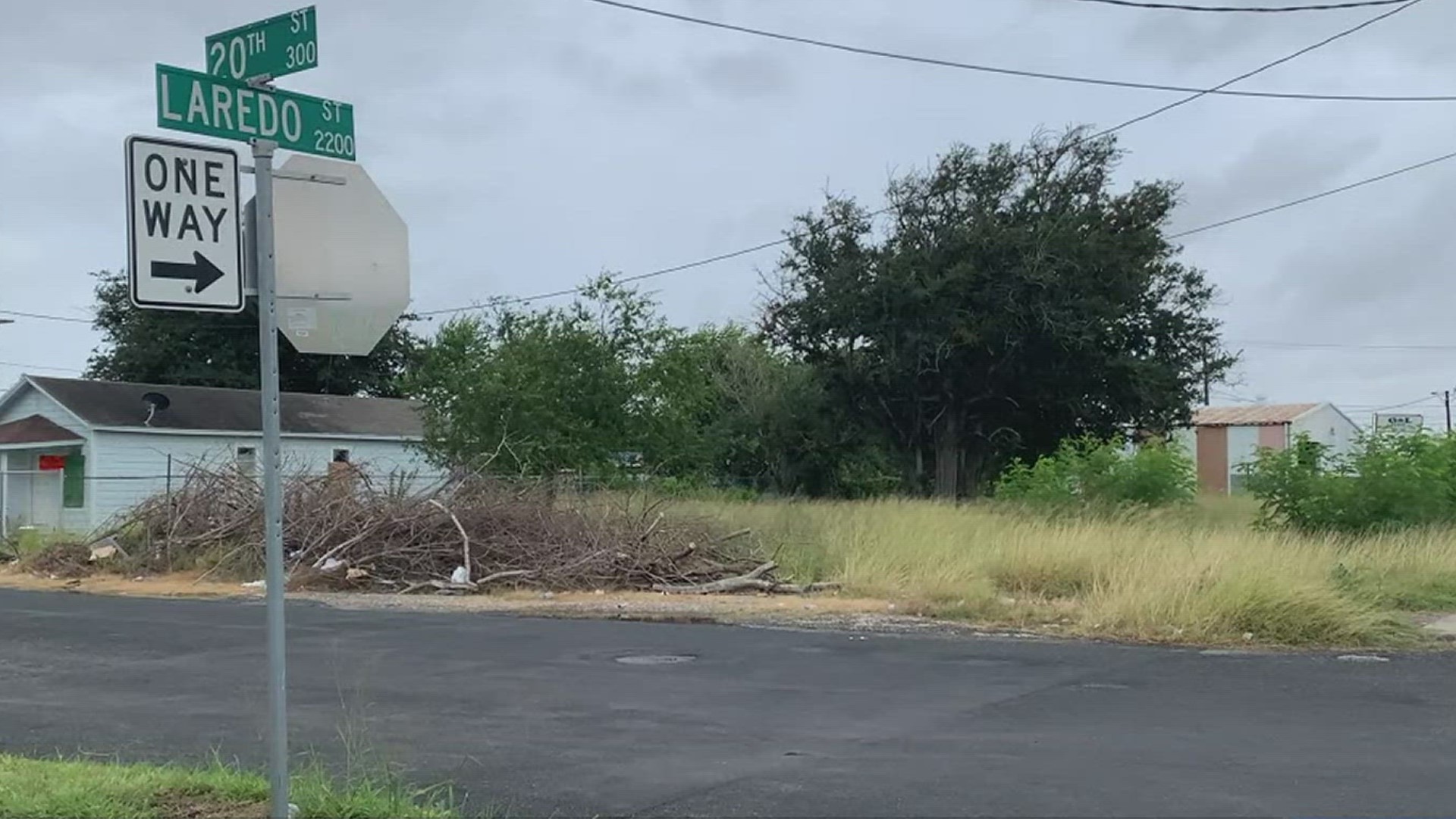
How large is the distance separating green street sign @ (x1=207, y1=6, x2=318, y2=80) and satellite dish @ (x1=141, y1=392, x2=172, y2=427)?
31.8 m

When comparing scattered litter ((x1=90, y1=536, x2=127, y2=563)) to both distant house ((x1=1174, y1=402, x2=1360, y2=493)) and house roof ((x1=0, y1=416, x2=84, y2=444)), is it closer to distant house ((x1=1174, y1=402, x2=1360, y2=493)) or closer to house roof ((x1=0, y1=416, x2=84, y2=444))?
house roof ((x1=0, y1=416, x2=84, y2=444))

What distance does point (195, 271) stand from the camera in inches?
205

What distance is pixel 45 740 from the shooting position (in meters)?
8.53

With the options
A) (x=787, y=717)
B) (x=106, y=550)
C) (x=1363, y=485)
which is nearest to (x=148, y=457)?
(x=106, y=550)

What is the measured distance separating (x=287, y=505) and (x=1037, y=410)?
79.4 feet

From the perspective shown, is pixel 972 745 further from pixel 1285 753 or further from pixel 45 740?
A: pixel 45 740

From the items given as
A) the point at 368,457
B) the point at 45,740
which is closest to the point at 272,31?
the point at 45,740

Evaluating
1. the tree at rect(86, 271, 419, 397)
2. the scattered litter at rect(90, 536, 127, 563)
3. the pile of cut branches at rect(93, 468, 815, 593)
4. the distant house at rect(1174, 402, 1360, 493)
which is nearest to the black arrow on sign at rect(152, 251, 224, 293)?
the pile of cut branches at rect(93, 468, 815, 593)

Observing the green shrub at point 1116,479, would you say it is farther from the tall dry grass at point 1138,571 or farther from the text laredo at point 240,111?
the text laredo at point 240,111

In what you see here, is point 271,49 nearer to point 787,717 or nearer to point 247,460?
point 787,717

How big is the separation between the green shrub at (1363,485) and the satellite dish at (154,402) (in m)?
26.6

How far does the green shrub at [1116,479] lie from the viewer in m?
26.6

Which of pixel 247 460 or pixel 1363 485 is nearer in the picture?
pixel 1363 485

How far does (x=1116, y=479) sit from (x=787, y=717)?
19.3 meters
